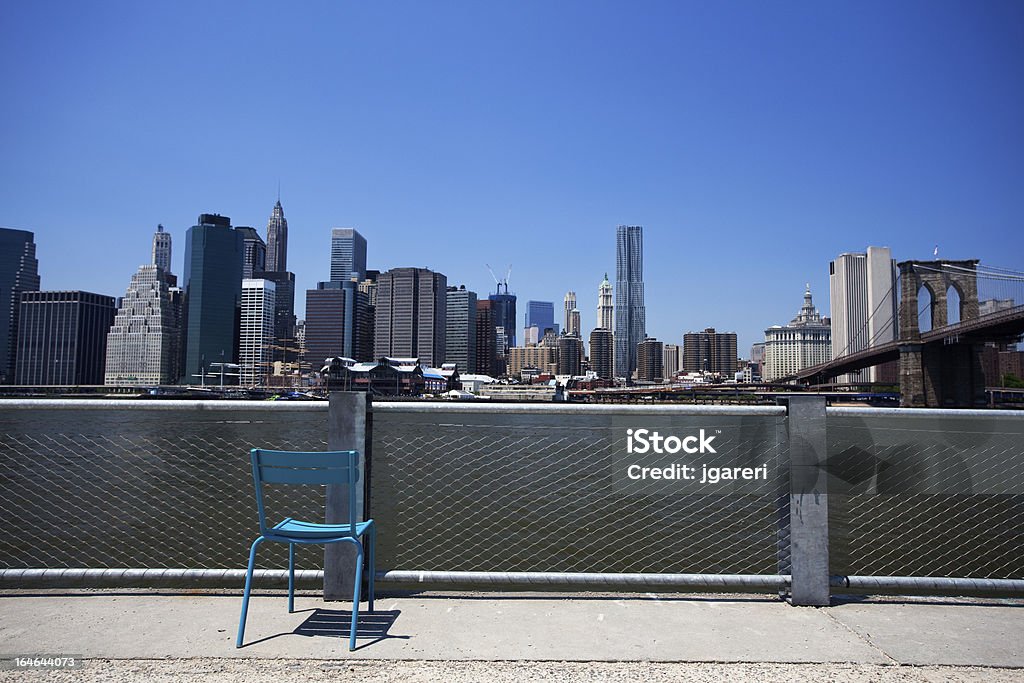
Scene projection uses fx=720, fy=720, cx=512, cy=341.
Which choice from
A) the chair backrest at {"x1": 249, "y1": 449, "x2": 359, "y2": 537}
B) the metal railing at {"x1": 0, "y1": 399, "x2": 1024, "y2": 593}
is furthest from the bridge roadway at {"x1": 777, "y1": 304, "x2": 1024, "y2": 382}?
the chair backrest at {"x1": 249, "y1": 449, "x2": 359, "y2": 537}

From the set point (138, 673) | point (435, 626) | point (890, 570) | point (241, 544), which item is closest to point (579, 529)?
point (890, 570)

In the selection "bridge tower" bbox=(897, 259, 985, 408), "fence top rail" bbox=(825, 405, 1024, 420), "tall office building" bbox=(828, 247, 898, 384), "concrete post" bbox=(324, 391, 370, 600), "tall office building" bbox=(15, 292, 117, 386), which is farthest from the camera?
"tall office building" bbox=(15, 292, 117, 386)

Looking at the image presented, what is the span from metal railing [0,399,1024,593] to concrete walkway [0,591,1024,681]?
0.15 m

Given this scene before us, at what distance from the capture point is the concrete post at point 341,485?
4.54 meters

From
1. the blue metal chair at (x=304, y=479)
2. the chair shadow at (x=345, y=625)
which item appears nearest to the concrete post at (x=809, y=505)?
the chair shadow at (x=345, y=625)

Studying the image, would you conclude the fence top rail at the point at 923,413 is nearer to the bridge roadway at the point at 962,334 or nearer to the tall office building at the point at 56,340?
the bridge roadway at the point at 962,334

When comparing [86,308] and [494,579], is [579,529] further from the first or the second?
[86,308]

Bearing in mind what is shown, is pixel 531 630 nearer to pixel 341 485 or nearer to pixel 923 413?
pixel 341 485

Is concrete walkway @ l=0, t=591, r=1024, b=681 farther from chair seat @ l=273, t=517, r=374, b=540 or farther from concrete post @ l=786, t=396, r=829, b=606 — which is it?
chair seat @ l=273, t=517, r=374, b=540

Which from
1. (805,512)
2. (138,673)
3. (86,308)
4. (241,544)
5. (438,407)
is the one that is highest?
(86,308)

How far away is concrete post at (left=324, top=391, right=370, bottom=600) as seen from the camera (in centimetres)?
454

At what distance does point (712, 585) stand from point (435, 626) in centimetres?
179

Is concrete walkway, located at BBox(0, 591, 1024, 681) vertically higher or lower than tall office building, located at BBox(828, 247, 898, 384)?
lower

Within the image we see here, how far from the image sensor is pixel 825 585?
4547 mm
